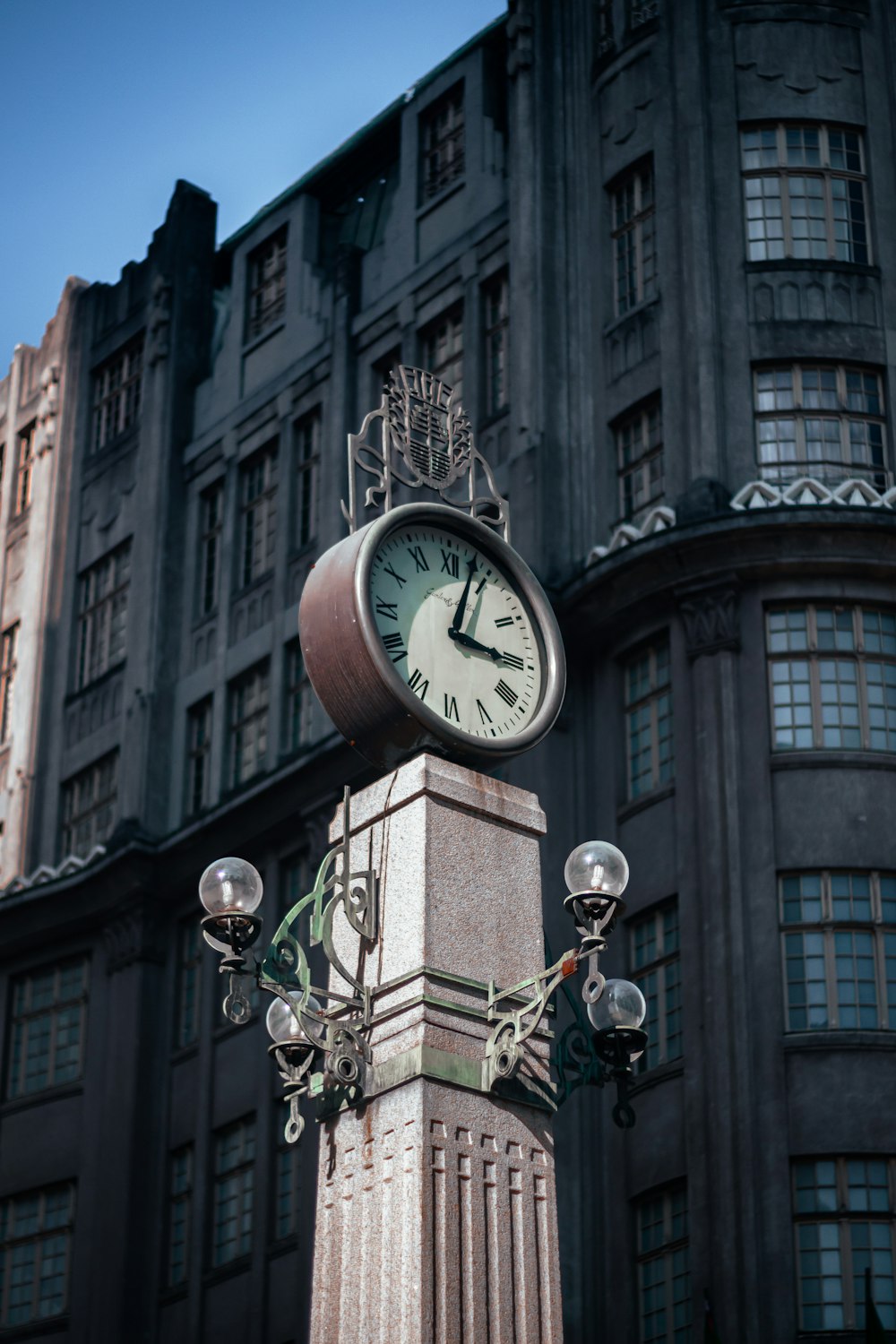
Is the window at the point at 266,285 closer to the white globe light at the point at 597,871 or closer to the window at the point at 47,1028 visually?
the window at the point at 47,1028

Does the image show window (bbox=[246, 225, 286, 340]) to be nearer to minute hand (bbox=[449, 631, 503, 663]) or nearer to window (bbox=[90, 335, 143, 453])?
window (bbox=[90, 335, 143, 453])

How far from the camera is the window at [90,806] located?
4478cm

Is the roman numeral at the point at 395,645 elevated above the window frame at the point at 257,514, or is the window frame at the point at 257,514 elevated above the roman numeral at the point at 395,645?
the window frame at the point at 257,514

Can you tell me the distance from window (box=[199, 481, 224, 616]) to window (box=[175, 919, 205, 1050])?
21.3ft

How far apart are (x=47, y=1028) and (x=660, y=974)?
15.6m

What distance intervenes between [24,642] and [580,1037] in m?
37.2

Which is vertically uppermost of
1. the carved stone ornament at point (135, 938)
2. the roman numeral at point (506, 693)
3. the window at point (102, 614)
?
the window at point (102, 614)

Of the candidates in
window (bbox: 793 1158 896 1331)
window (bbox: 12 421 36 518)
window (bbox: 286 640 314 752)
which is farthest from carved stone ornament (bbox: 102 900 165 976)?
window (bbox: 793 1158 896 1331)

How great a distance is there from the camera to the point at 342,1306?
12094mm

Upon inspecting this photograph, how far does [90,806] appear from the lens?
149 ft

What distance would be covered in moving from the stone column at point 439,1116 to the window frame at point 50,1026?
A: 30.3 m

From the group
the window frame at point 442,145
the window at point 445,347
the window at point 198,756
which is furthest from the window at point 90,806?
the window frame at point 442,145

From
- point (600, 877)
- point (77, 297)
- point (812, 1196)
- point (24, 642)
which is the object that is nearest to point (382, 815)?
point (600, 877)

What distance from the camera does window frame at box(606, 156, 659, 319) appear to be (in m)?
37.3
